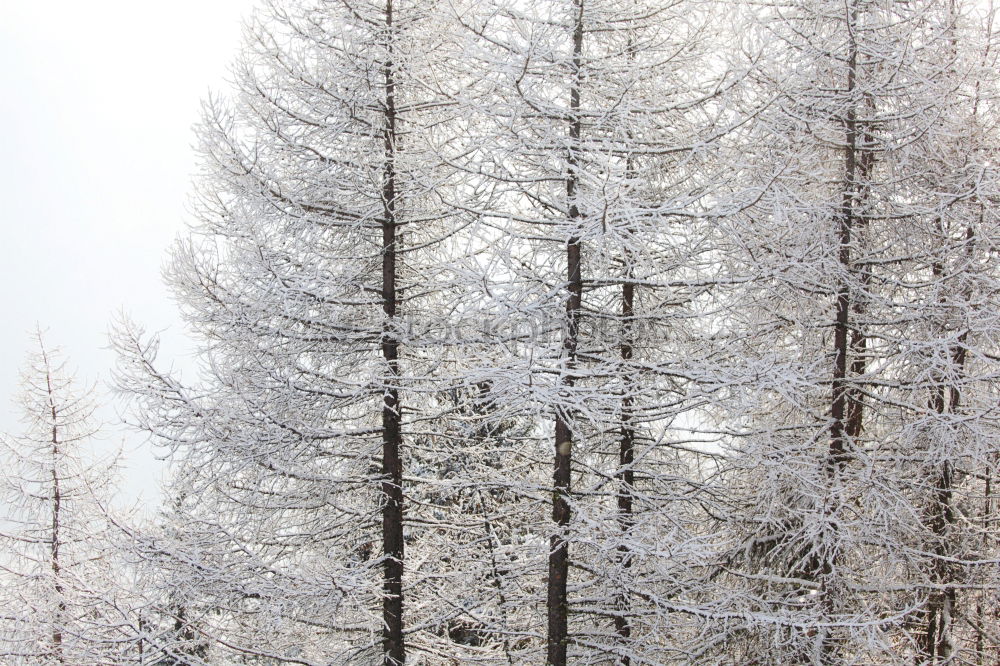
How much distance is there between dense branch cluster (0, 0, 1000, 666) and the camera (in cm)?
694

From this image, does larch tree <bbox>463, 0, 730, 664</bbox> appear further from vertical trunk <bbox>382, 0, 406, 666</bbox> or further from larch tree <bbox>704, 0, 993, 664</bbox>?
vertical trunk <bbox>382, 0, 406, 666</bbox>

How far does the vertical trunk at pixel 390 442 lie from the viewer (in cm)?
769

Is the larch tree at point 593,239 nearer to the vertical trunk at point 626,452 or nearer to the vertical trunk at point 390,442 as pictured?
the vertical trunk at point 626,452

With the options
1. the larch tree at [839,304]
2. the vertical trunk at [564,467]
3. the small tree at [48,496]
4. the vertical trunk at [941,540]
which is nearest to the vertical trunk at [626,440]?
the vertical trunk at [564,467]

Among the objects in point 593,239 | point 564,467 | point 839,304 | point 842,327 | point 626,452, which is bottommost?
point 626,452

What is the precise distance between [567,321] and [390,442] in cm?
252

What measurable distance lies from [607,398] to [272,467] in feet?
12.6

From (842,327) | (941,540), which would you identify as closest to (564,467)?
(842,327)

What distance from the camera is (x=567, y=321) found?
704 cm

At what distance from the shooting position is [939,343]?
23.7ft

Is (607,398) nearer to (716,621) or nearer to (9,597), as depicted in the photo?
(716,621)

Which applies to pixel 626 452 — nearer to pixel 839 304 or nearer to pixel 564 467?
pixel 564 467

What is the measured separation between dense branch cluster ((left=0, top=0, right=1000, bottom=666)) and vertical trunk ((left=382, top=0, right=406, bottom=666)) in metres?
0.04

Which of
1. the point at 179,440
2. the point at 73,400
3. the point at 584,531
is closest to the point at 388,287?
the point at 179,440
